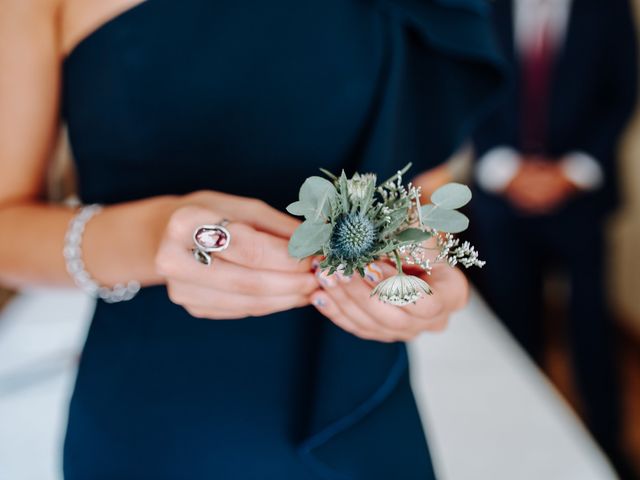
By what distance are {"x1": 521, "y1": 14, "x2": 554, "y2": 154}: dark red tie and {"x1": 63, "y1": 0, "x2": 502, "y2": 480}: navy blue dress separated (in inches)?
37.2

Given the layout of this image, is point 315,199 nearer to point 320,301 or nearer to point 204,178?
point 320,301

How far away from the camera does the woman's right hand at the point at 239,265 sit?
383mm

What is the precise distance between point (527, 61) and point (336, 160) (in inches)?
42.0

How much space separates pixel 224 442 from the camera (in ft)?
1.78

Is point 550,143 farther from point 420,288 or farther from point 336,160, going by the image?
point 420,288

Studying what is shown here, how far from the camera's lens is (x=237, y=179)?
0.53 meters

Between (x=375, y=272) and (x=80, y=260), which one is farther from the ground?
(x=375, y=272)

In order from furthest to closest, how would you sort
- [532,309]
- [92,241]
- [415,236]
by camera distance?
[532,309]
[92,241]
[415,236]

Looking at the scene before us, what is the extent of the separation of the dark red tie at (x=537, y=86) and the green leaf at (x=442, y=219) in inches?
49.5

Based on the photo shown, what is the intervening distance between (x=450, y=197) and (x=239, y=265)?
15 centimetres

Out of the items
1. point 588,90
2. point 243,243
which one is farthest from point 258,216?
point 588,90

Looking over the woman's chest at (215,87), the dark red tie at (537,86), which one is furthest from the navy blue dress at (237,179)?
the dark red tie at (537,86)

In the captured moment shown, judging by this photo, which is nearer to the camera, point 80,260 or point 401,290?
point 401,290

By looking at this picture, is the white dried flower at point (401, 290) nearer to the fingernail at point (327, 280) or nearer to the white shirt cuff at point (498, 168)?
the fingernail at point (327, 280)
